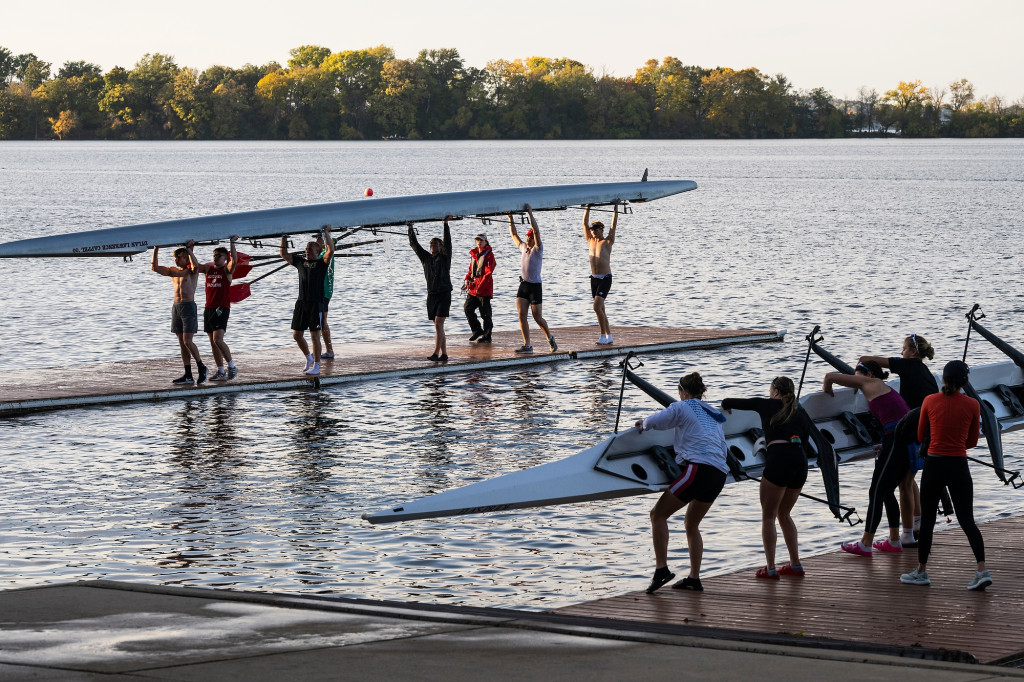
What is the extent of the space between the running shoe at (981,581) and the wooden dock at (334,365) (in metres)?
8.06

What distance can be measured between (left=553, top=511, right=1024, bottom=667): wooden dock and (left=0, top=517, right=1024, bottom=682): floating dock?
2 cm

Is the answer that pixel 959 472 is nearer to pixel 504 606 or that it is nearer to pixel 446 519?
pixel 504 606

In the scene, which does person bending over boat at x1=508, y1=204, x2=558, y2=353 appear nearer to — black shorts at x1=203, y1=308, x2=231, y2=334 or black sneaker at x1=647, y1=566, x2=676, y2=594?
black shorts at x1=203, y1=308, x2=231, y2=334

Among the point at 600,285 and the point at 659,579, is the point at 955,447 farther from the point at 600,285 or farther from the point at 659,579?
the point at 600,285

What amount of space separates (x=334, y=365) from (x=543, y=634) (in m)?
12.5

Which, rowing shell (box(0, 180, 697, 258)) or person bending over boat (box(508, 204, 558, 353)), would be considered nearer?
rowing shell (box(0, 180, 697, 258))

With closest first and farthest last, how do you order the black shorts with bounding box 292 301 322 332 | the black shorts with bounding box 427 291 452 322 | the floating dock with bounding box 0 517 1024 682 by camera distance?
1. the floating dock with bounding box 0 517 1024 682
2. the black shorts with bounding box 292 301 322 332
3. the black shorts with bounding box 427 291 452 322

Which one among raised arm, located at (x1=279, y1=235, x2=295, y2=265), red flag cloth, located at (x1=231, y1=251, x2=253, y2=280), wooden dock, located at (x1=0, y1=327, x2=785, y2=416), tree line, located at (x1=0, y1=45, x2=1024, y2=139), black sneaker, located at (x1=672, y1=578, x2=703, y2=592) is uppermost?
tree line, located at (x1=0, y1=45, x2=1024, y2=139)

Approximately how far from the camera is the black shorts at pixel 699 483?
31.8 ft

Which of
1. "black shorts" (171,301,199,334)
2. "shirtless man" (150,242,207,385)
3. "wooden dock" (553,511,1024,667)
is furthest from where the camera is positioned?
"black shorts" (171,301,199,334)

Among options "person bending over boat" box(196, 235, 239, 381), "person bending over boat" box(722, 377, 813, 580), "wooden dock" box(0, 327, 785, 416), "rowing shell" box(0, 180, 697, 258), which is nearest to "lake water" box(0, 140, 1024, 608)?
"wooden dock" box(0, 327, 785, 416)

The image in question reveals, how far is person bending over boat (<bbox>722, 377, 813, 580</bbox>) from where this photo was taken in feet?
32.3

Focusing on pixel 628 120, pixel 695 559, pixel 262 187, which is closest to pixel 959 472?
pixel 695 559

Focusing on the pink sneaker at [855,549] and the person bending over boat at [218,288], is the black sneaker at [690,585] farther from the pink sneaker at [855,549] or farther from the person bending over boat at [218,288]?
the person bending over boat at [218,288]
